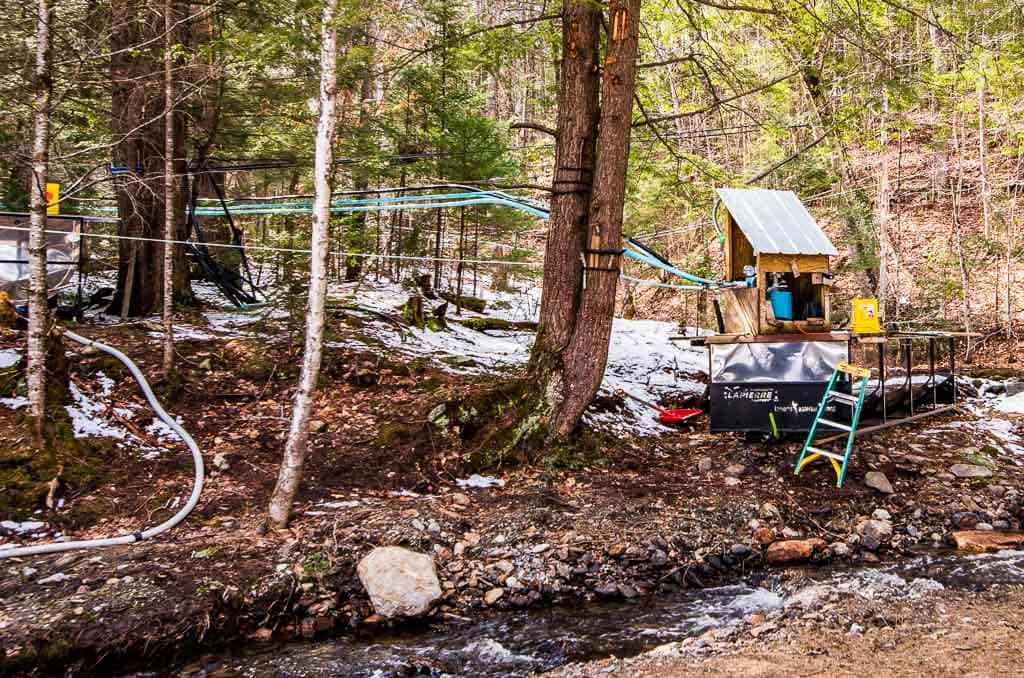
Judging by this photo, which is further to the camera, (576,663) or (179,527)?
(179,527)

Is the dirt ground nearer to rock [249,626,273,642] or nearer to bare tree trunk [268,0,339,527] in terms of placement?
rock [249,626,273,642]

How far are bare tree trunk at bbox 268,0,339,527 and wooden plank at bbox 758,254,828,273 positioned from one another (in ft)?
15.7

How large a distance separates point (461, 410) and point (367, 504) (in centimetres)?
172

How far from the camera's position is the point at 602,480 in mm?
6633

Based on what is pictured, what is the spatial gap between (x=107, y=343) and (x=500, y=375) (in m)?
4.94

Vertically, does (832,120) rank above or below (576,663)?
above

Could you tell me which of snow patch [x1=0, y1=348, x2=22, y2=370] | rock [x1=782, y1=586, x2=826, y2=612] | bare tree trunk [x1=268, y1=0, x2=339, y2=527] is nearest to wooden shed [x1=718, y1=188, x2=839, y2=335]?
rock [x1=782, y1=586, x2=826, y2=612]

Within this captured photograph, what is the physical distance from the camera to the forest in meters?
4.29

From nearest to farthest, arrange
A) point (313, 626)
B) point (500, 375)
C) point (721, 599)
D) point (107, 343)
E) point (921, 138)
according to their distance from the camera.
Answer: point (313, 626)
point (721, 599)
point (107, 343)
point (500, 375)
point (921, 138)

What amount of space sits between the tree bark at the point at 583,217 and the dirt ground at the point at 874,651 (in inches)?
129

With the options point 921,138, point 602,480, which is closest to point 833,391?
point 602,480

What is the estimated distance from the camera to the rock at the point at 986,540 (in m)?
5.63

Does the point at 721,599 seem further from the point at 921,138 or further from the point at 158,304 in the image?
the point at 921,138

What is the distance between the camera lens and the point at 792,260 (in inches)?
290
